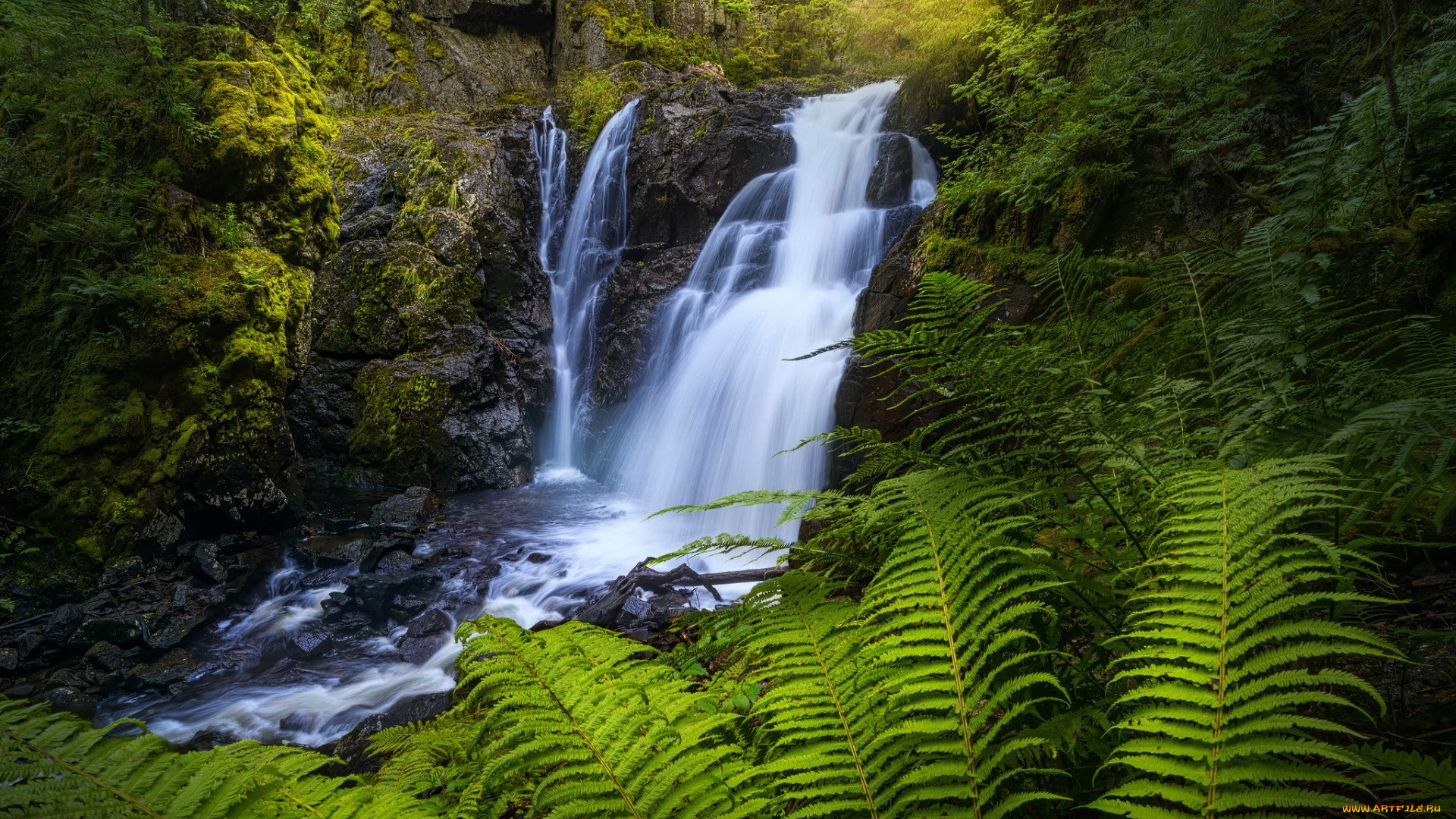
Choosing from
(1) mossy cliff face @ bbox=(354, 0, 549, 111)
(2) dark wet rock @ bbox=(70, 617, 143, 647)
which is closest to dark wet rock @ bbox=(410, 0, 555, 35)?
(1) mossy cliff face @ bbox=(354, 0, 549, 111)

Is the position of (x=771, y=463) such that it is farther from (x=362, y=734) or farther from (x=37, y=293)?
(x=37, y=293)

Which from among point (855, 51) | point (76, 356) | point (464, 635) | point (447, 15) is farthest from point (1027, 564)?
point (447, 15)

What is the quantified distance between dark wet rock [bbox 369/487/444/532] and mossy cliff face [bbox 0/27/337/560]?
121 cm

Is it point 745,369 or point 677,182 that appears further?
point 677,182

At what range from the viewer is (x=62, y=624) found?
5.93m

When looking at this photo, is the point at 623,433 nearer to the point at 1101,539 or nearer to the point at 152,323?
the point at 152,323

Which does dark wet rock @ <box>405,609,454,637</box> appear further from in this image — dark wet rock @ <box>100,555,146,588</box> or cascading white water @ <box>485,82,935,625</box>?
dark wet rock @ <box>100,555,146,588</box>

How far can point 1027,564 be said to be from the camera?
1233mm

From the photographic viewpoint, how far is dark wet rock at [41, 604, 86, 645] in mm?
5762

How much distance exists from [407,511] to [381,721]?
16.7ft

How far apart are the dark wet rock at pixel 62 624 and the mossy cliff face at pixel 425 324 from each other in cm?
401

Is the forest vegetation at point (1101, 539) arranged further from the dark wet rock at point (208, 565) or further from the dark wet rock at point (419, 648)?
the dark wet rock at point (208, 565)

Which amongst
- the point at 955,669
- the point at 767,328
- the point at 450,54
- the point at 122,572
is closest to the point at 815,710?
the point at 955,669

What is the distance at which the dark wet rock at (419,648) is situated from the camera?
Answer: 5844mm
